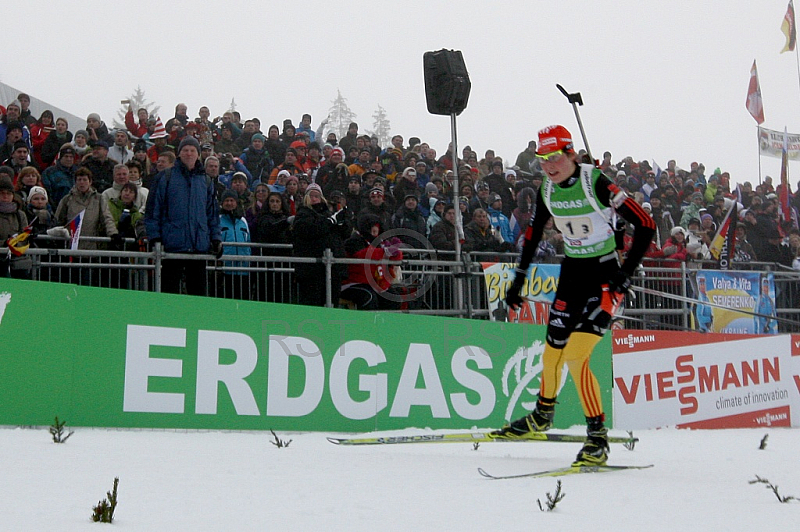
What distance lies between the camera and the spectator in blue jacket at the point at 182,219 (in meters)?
8.66

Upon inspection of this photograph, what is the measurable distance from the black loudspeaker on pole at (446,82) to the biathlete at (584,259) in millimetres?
3486

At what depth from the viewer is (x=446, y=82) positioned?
9.69 m

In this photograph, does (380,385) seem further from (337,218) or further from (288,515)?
(288,515)

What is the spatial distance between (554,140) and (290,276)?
4327mm

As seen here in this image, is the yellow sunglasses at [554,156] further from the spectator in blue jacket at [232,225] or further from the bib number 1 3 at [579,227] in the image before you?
the spectator in blue jacket at [232,225]

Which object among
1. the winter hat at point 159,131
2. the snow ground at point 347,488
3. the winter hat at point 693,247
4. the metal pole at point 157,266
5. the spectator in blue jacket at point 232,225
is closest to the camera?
the snow ground at point 347,488

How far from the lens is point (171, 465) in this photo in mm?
5227

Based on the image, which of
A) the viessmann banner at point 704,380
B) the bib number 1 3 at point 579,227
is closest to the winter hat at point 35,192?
the bib number 1 3 at point 579,227

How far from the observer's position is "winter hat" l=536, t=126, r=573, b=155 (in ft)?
20.4

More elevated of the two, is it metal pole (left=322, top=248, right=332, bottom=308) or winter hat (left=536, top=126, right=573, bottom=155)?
winter hat (left=536, top=126, right=573, bottom=155)

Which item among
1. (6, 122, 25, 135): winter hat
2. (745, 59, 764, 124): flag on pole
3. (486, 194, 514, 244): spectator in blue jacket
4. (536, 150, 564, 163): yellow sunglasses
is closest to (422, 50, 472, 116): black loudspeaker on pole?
(536, 150, 564, 163): yellow sunglasses

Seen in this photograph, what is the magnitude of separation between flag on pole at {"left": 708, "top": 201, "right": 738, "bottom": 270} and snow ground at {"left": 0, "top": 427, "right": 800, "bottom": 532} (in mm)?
7227

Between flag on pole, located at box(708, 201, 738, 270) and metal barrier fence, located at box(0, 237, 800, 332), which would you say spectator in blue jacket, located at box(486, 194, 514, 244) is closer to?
metal barrier fence, located at box(0, 237, 800, 332)

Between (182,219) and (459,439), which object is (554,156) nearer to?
(459,439)
